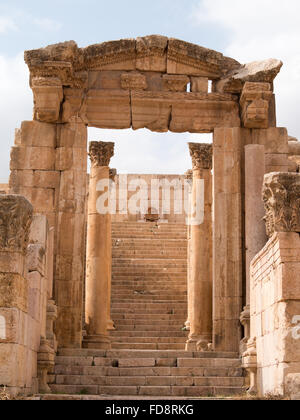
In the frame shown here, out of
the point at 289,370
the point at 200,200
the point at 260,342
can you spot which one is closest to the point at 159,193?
the point at 200,200

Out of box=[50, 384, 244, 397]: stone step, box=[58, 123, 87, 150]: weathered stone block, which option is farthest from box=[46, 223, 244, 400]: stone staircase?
box=[58, 123, 87, 150]: weathered stone block

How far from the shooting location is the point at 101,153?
2103cm

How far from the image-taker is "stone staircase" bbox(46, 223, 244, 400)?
47.8 ft

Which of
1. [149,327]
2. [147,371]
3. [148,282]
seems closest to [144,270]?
[148,282]

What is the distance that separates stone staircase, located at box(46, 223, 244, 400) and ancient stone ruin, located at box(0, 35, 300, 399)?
0.12 feet

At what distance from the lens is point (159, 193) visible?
37.7 m

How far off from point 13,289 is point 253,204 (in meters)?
7.11

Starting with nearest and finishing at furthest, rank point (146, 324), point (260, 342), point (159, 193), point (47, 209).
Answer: point (260, 342), point (47, 209), point (146, 324), point (159, 193)

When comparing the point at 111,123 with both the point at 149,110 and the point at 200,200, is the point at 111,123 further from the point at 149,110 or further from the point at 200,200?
the point at 200,200

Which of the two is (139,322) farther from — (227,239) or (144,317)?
(227,239)

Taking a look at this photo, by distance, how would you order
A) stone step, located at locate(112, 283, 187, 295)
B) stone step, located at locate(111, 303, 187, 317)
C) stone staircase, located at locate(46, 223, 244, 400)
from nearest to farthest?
stone staircase, located at locate(46, 223, 244, 400) → stone step, located at locate(111, 303, 187, 317) → stone step, located at locate(112, 283, 187, 295)

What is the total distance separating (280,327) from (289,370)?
624 millimetres

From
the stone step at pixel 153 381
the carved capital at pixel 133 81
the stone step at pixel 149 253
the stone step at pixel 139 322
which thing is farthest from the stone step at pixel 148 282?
the stone step at pixel 153 381
